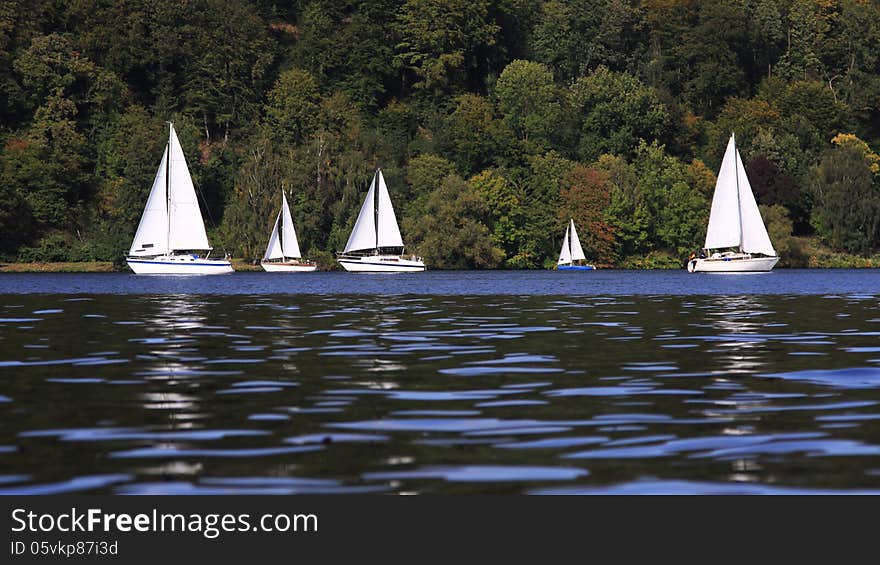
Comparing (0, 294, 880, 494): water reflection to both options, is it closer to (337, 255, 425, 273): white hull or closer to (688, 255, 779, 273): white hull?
(688, 255, 779, 273): white hull

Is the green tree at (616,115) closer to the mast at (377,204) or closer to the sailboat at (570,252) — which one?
the sailboat at (570,252)

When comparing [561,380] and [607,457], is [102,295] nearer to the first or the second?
[561,380]

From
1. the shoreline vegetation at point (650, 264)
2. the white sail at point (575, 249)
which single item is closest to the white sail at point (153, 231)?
the shoreline vegetation at point (650, 264)

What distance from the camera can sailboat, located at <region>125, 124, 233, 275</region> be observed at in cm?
12106

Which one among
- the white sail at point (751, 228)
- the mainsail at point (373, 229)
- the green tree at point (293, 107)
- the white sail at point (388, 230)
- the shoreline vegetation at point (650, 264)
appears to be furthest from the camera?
the green tree at point (293, 107)

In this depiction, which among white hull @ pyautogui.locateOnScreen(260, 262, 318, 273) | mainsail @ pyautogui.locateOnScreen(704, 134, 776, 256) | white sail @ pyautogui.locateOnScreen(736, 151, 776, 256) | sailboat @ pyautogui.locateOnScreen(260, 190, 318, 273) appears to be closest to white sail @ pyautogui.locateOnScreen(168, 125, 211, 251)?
white hull @ pyautogui.locateOnScreen(260, 262, 318, 273)

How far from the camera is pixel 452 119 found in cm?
16462

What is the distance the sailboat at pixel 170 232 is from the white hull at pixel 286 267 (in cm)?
1237

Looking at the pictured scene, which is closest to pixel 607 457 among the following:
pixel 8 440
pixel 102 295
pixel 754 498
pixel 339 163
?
pixel 754 498

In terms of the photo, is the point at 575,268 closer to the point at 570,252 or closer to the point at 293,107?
the point at 570,252

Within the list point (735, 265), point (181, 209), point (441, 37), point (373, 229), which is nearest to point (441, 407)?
point (181, 209)

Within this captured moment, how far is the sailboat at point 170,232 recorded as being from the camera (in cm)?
12106

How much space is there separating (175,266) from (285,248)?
20292 millimetres

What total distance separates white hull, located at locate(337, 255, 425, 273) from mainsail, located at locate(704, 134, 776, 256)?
97.7 feet
